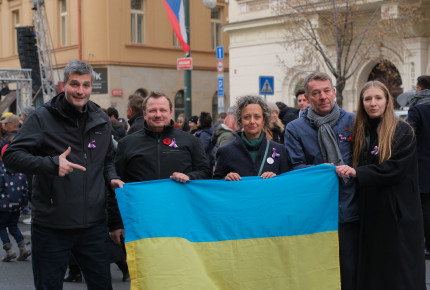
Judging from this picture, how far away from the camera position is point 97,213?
477 centimetres

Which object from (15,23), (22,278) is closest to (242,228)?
(22,278)

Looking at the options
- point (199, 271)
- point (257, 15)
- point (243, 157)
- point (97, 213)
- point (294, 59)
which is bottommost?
point (199, 271)

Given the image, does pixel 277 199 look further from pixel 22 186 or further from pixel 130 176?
pixel 22 186

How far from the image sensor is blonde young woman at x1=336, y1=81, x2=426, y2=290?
4992mm

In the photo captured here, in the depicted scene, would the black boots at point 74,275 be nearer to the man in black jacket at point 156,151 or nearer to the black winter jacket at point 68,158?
the man in black jacket at point 156,151

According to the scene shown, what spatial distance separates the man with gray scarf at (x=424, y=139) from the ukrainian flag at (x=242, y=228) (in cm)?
369

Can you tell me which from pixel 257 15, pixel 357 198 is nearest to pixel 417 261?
pixel 357 198

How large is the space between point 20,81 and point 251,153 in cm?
1631

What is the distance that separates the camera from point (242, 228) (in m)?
5.07

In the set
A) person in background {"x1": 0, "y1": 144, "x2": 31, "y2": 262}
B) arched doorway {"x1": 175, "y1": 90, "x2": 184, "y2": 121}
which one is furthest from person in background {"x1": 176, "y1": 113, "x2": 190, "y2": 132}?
arched doorway {"x1": 175, "y1": 90, "x2": 184, "y2": 121}

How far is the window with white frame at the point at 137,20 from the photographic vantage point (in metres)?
33.0

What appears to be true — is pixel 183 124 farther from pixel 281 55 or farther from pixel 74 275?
pixel 281 55

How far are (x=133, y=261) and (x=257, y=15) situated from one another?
20.9 meters

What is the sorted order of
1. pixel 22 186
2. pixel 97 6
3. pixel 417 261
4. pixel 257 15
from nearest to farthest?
pixel 417 261, pixel 22 186, pixel 257 15, pixel 97 6
